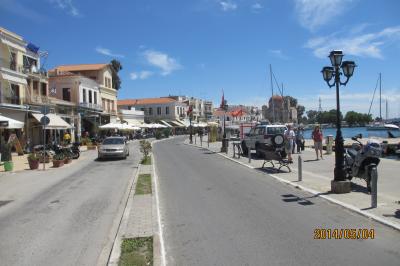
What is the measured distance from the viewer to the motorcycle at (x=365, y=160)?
11454mm

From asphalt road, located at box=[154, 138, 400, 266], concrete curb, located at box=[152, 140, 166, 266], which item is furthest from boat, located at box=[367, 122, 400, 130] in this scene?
concrete curb, located at box=[152, 140, 166, 266]

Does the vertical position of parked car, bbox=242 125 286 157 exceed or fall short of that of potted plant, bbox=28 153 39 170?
it exceeds it

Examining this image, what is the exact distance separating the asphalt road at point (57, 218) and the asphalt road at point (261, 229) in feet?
4.50

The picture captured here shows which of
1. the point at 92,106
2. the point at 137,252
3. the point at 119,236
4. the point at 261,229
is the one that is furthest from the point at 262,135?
the point at 92,106

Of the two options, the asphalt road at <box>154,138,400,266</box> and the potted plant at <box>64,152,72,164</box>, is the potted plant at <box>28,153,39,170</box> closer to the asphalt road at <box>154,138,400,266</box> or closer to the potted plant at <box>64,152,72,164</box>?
the potted plant at <box>64,152,72,164</box>

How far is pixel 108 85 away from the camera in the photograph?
6681 cm

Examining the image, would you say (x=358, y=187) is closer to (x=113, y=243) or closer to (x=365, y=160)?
(x=365, y=160)

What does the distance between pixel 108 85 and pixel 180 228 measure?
6077 cm

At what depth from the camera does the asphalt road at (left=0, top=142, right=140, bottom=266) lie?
6.93 m

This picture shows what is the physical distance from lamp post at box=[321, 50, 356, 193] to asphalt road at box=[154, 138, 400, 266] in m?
0.97

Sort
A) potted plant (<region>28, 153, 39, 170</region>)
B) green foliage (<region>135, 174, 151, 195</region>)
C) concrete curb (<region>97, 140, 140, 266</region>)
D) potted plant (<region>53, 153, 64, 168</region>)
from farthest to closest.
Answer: potted plant (<region>53, 153, 64, 168</region>) < potted plant (<region>28, 153, 39, 170</region>) < green foliage (<region>135, 174, 151, 195</region>) < concrete curb (<region>97, 140, 140, 266</region>)

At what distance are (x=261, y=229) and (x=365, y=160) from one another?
17.0ft

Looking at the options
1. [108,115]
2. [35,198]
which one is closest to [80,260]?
[35,198]

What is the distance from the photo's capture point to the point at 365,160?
38.5 feet
